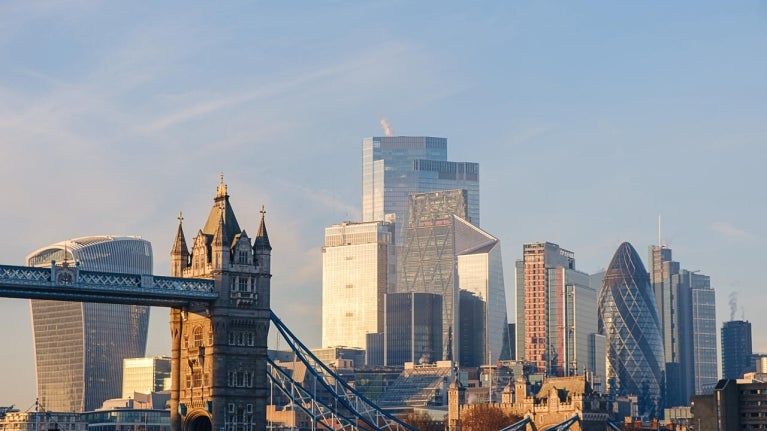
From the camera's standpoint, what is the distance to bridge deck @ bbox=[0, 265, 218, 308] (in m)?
147

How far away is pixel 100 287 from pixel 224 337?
514 inches

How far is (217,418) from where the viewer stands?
6083 inches

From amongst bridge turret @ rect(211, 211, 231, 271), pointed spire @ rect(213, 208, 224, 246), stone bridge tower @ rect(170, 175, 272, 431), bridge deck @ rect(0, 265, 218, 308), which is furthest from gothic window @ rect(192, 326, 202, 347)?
pointed spire @ rect(213, 208, 224, 246)

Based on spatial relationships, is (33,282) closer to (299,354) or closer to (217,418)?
(217,418)

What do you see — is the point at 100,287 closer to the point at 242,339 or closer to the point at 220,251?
the point at 220,251

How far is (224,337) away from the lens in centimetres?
15562

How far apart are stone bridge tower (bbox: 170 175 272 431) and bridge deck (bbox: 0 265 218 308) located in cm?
225

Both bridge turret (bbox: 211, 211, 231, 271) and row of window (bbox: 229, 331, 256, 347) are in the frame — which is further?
bridge turret (bbox: 211, 211, 231, 271)

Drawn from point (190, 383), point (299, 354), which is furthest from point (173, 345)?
point (299, 354)

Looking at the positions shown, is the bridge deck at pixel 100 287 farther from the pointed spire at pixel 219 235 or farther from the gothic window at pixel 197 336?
the pointed spire at pixel 219 235

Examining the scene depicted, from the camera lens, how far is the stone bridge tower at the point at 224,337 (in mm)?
155625

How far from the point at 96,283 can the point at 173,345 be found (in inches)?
546

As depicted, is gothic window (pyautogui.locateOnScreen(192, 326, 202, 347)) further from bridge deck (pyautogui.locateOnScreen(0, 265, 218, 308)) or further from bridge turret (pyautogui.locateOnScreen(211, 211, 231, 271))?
bridge turret (pyautogui.locateOnScreen(211, 211, 231, 271))

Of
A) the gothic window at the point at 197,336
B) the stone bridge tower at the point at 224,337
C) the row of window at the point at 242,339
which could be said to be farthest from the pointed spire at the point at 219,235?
the row of window at the point at 242,339
